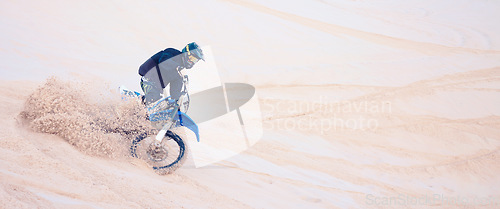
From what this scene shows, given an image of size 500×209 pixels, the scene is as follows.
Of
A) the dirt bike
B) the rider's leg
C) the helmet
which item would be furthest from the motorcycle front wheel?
the helmet

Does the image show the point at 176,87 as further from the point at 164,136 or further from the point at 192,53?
the point at 164,136

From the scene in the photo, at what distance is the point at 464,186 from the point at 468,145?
1193 millimetres

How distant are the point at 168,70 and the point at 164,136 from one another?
75 cm

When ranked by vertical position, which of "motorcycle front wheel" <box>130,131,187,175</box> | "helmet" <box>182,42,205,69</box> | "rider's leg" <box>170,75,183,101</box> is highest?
"helmet" <box>182,42,205,69</box>

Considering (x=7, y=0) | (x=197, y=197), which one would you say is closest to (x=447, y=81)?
(x=197, y=197)

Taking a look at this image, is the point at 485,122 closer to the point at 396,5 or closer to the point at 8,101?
the point at 8,101

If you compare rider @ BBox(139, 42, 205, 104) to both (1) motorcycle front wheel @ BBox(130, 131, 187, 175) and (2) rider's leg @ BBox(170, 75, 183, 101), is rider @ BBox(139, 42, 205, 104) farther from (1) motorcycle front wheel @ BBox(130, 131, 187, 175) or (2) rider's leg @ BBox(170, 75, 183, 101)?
(1) motorcycle front wheel @ BBox(130, 131, 187, 175)

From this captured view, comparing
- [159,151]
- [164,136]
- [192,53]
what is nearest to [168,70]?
[192,53]

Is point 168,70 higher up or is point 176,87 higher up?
point 168,70

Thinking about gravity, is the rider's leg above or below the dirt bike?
above

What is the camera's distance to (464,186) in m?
5.95

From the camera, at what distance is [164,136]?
454cm

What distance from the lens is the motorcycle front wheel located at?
4.71 meters

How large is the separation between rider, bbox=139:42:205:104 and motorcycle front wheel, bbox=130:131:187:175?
1.46ft
